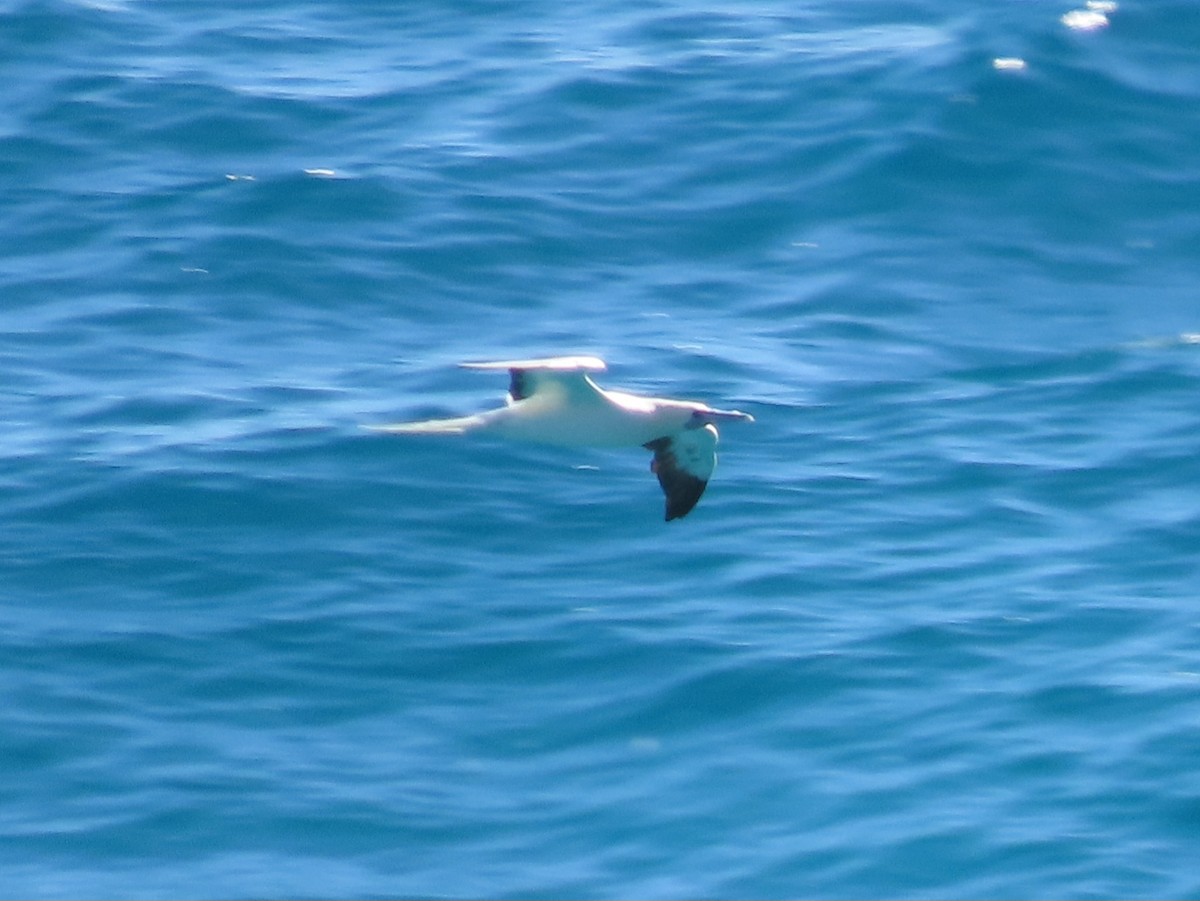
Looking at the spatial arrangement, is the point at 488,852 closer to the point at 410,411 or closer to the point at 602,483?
the point at 602,483

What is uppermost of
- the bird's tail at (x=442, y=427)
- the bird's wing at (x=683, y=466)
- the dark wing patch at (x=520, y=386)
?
the dark wing patch at (x=520, y=386)

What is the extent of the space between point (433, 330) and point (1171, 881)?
8438 mm

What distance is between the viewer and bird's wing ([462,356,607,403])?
1141 cm

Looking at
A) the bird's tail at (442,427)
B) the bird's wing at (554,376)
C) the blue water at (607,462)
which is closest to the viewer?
the bird's tail at (442,427)

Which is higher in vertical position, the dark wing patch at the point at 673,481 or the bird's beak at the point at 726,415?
the bird's beak at the point at 726,415

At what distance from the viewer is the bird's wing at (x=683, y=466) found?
12594 mm

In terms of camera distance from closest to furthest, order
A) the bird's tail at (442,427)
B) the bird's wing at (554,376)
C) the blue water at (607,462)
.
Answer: the bird's tail at (442,427)
the blue water at (607,462)
the bird's wing at (554,376)

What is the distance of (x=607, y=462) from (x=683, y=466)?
7.77 feet

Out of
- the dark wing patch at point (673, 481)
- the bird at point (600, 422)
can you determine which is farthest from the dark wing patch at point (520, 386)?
the dark wing patch at point (673, 481)

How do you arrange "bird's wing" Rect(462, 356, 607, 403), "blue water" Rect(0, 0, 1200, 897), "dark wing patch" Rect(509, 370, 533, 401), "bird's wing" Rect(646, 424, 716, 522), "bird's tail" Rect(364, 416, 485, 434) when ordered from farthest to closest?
"bird's wing" Rect(646, 424, 716, 522)
"dark wing patch" Rect(509, 370, 533, 401)
"bird's wing" Rect(462, 356, 607, 403)
"blue water" Rect(0, 0, 1200, 897)
"bird's tail" Rect(364, 416, 485, 434)

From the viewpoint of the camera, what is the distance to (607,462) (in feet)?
49.2

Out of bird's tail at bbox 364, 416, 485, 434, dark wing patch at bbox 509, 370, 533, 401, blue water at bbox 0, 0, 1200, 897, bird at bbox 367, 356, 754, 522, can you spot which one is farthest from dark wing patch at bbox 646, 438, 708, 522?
bird's tail at bbox 364, 416, 485, 434

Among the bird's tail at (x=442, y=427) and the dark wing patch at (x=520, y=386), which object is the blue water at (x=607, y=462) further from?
the bird's tail at (x=442, y=427)

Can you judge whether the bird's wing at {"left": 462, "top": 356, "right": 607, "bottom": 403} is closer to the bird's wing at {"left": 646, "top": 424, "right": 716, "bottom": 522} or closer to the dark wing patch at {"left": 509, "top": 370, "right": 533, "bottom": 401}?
the dark wing patch at {"left": 509, "top": 370, "right": 533, "bottom": 401}
